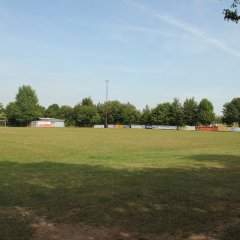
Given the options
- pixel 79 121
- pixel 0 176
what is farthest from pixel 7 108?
pixel 0 176

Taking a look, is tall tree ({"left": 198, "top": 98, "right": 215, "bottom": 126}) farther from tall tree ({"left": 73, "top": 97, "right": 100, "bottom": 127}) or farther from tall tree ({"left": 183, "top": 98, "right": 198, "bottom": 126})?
Result: tall tree ({"left": 73, "top": 97, "right": 100, "bottom": 127})

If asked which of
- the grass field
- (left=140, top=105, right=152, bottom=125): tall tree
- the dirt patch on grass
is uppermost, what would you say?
(left=140, top=105, right=152, bottom=125): tall tree

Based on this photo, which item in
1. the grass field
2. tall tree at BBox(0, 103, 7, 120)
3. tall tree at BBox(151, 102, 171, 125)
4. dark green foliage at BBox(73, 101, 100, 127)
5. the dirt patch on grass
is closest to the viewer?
the dirt patch on grass

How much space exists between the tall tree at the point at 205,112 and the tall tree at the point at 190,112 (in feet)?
5.53

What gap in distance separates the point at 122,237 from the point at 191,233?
116 cm

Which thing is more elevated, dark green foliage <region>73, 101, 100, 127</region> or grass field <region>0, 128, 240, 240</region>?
dark green foliage <region>73, 101, 100, 127</region>

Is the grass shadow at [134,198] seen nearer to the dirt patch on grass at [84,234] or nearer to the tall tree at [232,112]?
the dirt patch on grass at [84,234]

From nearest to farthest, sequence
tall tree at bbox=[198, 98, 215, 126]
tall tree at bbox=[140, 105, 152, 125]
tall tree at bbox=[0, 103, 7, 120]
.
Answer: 1. tall tree at bbox=[198, 98, 215, 126]
2. tall tree at bbox=[140, 105, 152, 125]
3. tall tree at bbox=[0, 103, 7, 120]

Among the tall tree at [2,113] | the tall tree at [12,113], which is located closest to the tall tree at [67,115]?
the tall tree at [12,113]

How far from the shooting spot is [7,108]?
153750mm

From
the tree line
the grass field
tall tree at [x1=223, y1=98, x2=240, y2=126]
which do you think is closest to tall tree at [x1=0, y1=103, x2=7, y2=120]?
the tree line

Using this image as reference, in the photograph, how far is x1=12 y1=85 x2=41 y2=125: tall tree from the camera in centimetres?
14688

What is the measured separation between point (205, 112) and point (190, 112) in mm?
5085

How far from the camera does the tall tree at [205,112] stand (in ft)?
434
